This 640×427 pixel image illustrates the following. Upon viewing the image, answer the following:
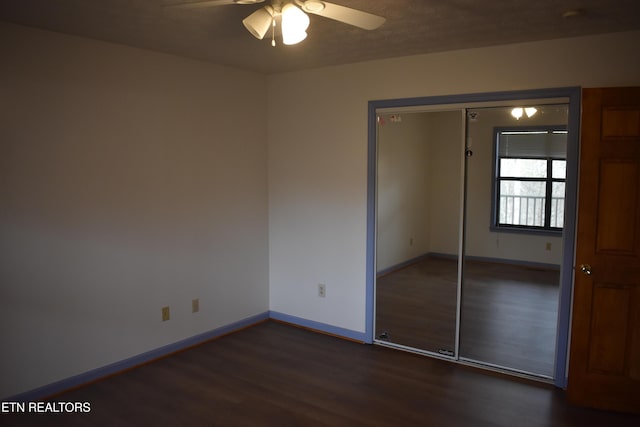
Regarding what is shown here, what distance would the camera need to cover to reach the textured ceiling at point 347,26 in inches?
102

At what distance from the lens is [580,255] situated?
3.12m

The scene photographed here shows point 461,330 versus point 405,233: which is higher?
point 405,233

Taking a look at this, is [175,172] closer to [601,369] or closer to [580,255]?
[580,255]

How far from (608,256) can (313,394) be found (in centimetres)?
219

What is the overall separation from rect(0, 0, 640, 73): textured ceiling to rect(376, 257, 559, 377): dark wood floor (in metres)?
1.76

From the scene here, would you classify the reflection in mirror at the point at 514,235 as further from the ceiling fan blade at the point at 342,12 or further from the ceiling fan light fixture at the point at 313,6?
the ceiling fan light fixture at the point at 313,6

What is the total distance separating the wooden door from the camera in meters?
2.97

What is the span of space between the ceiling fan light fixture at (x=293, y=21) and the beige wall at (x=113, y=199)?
188 cm

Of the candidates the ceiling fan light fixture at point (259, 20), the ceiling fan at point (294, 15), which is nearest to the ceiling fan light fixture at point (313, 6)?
the ceiling fan at point (294, 15)

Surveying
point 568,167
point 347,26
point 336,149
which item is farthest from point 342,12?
point 336,149

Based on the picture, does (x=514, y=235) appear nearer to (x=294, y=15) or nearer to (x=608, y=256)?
(x=608, y=256)

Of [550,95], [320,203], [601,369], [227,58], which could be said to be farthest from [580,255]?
Result: [227,58]

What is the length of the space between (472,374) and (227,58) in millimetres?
3249

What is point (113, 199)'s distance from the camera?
11.5 feet
